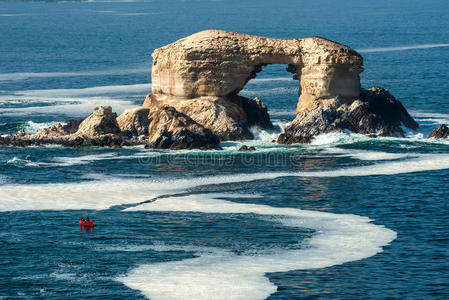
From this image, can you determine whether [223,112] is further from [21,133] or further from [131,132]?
[21,133]

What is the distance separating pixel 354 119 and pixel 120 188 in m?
26.7

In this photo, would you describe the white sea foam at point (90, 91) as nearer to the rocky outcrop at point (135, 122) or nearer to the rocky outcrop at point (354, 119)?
the rocky outcrop at point (135, 122)

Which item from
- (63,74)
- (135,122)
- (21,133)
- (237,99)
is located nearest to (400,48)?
(63,74)

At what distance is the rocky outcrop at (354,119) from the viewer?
79312 mm

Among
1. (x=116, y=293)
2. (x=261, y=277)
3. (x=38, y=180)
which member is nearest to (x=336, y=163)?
(x=38, y=180)

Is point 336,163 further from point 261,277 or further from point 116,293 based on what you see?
point 116,293

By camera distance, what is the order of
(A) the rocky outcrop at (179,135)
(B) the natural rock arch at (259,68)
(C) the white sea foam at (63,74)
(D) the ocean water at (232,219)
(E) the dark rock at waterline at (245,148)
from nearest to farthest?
(D) the ocean water at (232,219) → (E) the dark rock at waterline at (245,148) → (A) the rocky outcrop at (179,135) → (B) the natural rock arch at (259,68) → (C) the white sea foam at (63,74)

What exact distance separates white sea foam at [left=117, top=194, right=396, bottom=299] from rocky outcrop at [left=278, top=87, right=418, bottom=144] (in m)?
23.0

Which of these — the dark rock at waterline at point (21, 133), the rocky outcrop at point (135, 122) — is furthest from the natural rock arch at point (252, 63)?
the dark rock at waterline at point (21, 133)

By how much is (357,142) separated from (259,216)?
2510 centimetres

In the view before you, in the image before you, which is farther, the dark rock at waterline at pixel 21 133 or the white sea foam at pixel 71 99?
Answer: the white sea foam at pixel 71 99

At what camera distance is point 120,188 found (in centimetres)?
6328

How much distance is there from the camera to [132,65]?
513ft

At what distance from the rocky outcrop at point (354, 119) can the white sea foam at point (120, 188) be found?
977cm
